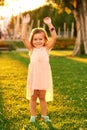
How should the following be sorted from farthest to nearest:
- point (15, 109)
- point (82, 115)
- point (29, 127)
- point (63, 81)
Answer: point (63, 81), point (15, 109), point (82, 115), point (29, 127)

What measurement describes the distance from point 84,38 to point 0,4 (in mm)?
10063

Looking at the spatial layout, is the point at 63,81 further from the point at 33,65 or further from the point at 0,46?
the point at 0,46

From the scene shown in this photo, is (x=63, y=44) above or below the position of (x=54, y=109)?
below

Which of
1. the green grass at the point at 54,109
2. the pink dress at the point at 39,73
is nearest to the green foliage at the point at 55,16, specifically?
the green grass at the point at 54,109

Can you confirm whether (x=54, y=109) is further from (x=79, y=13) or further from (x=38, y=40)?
(x=79, y=13)

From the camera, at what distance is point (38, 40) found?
8219 millimetres

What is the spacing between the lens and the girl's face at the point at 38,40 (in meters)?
8.20

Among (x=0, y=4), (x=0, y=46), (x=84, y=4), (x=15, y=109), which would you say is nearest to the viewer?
(x=15, y=109)

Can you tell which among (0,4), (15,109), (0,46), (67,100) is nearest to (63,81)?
(67,100)

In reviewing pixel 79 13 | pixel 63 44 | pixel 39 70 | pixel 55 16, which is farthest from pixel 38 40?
pixel 55 16

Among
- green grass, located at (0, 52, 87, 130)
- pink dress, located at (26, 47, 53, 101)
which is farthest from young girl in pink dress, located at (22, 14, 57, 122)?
green grass, located at (0, 52, 87, 130)

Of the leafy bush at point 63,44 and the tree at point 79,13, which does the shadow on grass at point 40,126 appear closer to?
the tree at point 79,13

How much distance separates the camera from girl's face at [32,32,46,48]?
8.20m

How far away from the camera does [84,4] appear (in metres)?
38.7
